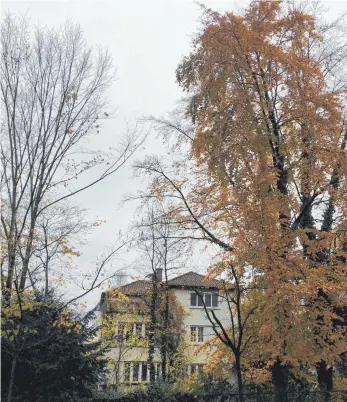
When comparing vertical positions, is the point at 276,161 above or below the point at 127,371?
above

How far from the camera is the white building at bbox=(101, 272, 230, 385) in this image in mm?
23128

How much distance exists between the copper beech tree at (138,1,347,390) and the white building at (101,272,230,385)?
7378 millimetres

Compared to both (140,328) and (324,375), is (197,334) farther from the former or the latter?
(324,375)

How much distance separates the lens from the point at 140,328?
27906 millimetres

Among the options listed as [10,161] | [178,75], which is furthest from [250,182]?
[10,161]

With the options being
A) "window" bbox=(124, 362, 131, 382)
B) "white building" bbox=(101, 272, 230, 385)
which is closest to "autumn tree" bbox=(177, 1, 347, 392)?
"white building" bbox=(101, 272, 230, 385)

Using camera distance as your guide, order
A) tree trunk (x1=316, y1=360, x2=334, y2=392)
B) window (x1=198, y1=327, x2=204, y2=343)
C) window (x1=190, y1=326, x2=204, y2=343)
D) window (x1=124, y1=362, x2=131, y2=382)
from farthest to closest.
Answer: window (x1=198, y1=327, x2=204, y2=343), window (x1=190, y1=326, x2=204, y2=343), window (x1=124, y1=362, x2=131, y2=382), tree trunk (x1=316, y1=360, x2=334, y2=392)

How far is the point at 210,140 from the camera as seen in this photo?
425 inches

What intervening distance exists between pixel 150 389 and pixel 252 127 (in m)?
8.56

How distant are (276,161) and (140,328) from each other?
19803mm

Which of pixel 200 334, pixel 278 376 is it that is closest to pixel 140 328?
pixel 200 334

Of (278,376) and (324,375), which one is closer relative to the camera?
(278,376)

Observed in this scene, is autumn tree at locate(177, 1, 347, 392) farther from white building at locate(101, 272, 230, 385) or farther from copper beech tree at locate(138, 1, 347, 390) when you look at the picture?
white building at locate(101, 272, 230, 385)

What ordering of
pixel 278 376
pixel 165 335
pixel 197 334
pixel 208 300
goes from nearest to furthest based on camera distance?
pixel 278 376 < pixel 165 335 < pixel 197 334 < pixel 208 300
